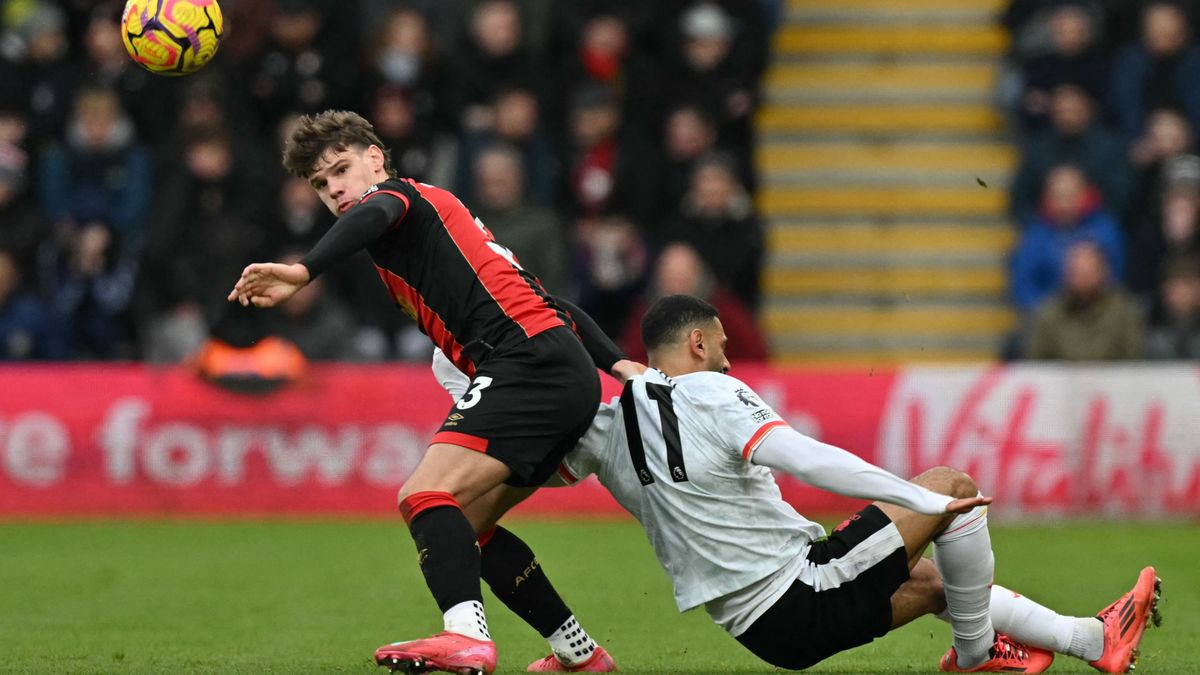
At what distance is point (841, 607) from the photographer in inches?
224

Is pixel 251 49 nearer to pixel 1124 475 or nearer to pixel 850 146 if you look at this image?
pixel 850 146

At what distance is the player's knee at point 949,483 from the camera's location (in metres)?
5.62

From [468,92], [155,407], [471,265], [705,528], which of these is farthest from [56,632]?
[468,92]

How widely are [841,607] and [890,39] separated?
450 inches

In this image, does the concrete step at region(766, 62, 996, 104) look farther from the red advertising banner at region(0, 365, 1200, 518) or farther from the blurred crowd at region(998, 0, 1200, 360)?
the red advertising banner at region(0, 365, 1200, 518)

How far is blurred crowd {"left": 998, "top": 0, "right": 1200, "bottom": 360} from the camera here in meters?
13.0

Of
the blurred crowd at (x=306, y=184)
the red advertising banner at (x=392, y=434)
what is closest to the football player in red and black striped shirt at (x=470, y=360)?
the red advertising banner at (x=392, y=434)

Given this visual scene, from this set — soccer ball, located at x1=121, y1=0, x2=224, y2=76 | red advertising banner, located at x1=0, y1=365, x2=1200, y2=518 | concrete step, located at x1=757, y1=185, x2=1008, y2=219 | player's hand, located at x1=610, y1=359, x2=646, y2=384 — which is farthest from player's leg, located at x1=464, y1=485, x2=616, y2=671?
concrete step, located at x1=757, y1=185, x2=1008, y2=219

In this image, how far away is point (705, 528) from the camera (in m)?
5.72

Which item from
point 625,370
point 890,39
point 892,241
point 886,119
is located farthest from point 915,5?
point 625,370

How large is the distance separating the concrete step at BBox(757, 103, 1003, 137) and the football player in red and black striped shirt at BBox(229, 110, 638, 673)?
9.90 m

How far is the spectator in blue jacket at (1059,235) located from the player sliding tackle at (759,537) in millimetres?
8289

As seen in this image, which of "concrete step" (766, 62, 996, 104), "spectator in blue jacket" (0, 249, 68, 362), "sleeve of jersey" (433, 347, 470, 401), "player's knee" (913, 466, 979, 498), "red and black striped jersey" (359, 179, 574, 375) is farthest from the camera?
"concrete step" (766, 62, 996, 104)

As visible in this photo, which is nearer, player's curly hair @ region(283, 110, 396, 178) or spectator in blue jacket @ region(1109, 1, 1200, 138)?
player's curly hair @ region(283, 110, 396, 178)
